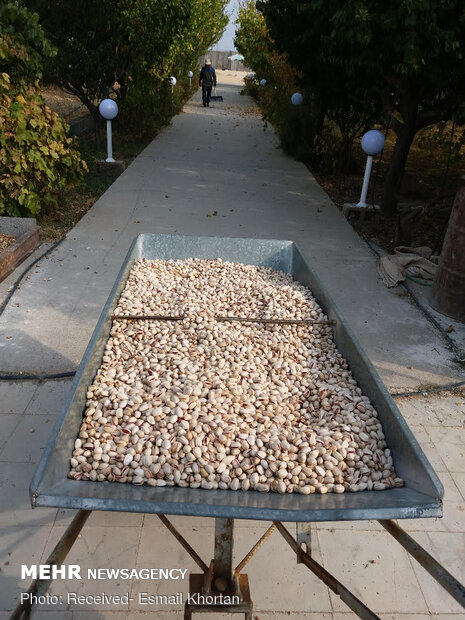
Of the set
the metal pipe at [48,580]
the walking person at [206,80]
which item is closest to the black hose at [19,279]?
the metal pipe at [48,580]

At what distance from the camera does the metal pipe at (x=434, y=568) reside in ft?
4.99

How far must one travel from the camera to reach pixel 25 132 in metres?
6.09

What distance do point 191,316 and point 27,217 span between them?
4.29 m

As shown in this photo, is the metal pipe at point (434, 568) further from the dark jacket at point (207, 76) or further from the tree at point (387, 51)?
the dark jacket at point (207, 76)

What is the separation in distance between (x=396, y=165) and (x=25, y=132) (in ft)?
17.7

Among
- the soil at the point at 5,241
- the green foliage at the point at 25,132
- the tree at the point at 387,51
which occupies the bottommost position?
the soil at the point at 5,241

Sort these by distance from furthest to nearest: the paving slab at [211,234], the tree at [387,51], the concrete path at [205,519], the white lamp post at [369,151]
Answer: the white lamp post at [369,151], the tree at [387,51], the paving slab at [211,234], the concrete path at [205,519]

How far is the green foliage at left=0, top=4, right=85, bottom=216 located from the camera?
601cm

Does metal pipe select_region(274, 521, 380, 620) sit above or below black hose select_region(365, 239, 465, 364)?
above

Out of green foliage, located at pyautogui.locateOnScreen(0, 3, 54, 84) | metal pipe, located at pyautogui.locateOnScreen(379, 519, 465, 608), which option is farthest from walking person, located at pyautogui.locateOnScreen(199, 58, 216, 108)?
metal pipe, located at pyautogui.locateOnScreen(379, 519, 465, 608)

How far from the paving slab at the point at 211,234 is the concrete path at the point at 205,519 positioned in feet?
0.07

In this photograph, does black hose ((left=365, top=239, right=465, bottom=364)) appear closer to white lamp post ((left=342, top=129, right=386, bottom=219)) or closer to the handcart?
the handcart

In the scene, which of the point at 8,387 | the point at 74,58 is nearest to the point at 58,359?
the point at 8,387

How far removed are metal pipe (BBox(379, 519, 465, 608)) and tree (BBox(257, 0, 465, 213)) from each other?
5369 millimetres
